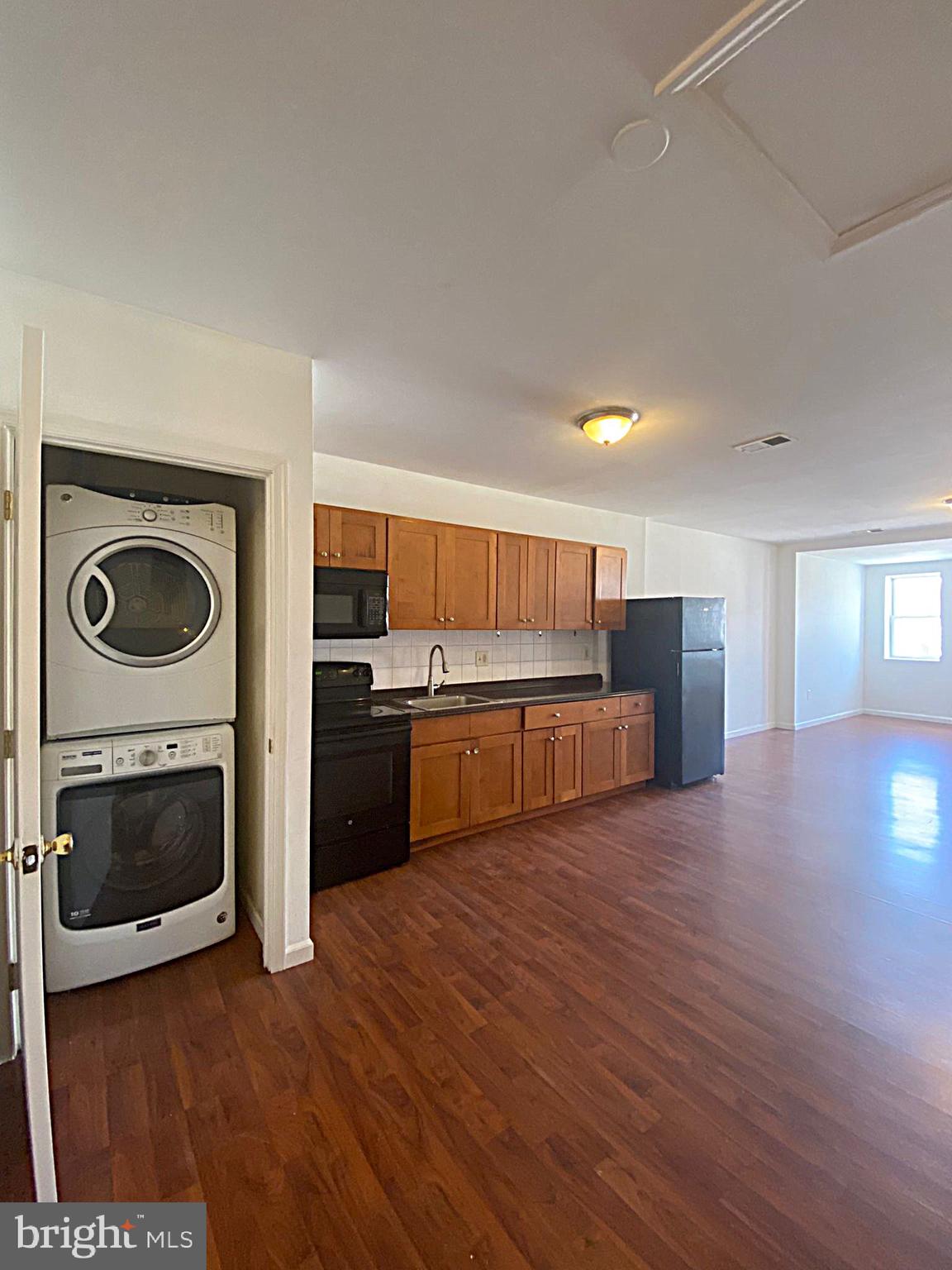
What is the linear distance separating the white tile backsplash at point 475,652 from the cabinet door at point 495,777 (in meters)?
0.73

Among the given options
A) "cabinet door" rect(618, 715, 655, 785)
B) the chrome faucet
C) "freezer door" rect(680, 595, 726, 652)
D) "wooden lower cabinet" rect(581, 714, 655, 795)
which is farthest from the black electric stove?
"freezer door" rect(680, 595, 726, 652)

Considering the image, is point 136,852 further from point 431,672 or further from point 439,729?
point 431,672

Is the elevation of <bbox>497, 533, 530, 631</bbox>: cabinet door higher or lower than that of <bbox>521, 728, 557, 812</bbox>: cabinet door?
higher

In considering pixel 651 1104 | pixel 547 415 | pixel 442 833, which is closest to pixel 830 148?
pixel 547 415

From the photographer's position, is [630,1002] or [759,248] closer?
[759,248]

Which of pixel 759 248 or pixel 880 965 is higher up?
pixel 759 248

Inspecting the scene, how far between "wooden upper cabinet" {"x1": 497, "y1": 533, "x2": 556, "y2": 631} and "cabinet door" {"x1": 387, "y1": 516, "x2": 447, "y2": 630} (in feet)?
1.86

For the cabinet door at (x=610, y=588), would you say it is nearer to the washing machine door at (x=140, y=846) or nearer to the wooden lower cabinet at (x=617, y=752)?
the wooden lower cabinet at (x=617, y=752)

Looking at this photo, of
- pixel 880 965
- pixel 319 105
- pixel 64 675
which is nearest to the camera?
pixel 319 105

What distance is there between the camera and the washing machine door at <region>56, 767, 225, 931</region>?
2039 mm

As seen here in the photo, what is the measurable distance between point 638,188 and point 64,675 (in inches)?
93.8

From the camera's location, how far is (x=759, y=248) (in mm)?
1589

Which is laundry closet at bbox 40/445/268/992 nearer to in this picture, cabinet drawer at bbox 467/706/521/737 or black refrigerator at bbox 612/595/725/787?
cabinet drawer at bbox 467/706/521/737

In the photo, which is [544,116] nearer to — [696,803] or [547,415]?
[547,415]
